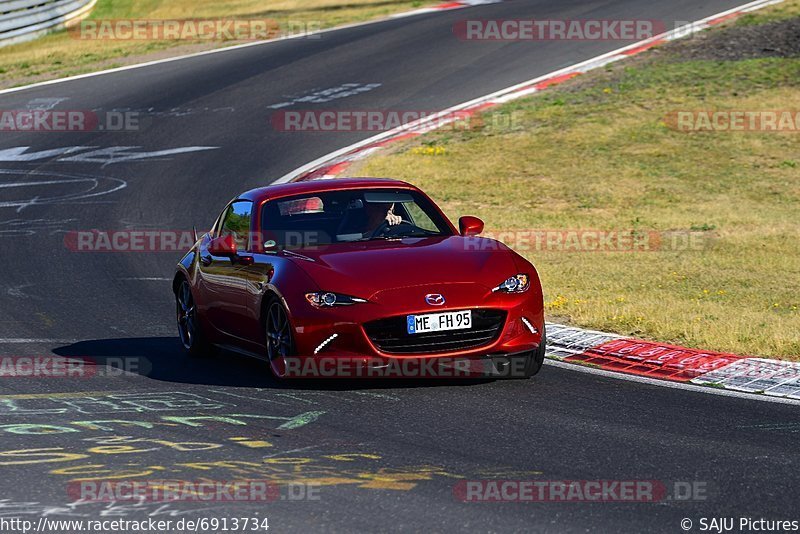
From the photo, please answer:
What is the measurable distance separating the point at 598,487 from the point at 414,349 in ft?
8.87

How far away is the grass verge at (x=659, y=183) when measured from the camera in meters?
12.8

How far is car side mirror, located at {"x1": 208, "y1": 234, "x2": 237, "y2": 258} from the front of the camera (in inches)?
421

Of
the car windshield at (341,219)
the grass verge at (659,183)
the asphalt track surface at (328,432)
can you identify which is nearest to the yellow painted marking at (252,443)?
the asphalt track surface at (328,432)

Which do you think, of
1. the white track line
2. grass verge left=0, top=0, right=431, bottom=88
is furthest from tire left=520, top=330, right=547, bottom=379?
grass verge left=0, top=0, right=431, bottom=88

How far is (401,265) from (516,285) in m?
0.85

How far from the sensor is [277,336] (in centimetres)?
988

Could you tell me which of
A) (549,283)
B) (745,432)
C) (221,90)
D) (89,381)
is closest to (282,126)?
(221,90)

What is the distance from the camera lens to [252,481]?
23.2ft

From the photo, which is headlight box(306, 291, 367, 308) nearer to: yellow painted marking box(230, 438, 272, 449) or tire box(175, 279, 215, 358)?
yellow painted marking box(230, 438, 272, 449)

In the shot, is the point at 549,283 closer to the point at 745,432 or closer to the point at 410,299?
the point at 410,299

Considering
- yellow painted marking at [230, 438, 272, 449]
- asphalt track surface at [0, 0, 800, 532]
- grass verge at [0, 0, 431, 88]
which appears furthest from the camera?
grass verge at [0, 0, 431, 88]

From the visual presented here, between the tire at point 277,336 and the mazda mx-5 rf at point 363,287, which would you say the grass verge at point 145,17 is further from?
the tire at point 277,336

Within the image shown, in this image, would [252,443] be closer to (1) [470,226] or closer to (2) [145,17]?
(1) [470,226]

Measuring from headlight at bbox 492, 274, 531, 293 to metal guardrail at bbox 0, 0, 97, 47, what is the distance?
1040 inches
